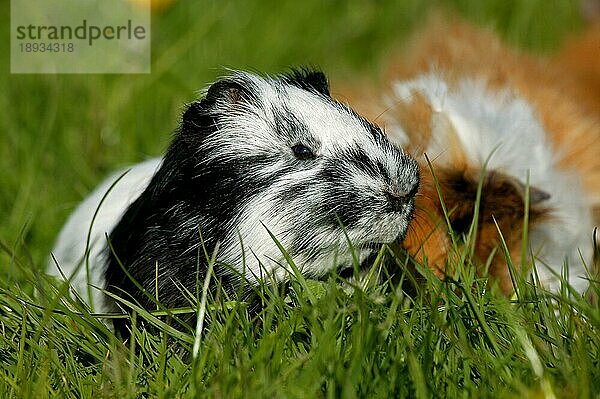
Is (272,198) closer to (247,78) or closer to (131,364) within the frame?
(247,78)

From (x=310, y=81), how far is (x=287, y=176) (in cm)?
35

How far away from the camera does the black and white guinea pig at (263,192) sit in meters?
1.94

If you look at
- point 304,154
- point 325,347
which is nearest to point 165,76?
point 304,154

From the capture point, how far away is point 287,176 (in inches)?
77.6

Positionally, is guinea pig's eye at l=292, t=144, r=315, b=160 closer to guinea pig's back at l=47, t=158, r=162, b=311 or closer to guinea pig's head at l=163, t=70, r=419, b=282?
guinea pig's head at l=163, t=70, r=419, b=282

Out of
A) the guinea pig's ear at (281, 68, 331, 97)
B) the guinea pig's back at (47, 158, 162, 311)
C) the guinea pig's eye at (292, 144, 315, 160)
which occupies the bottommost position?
the guinea pig's back at (47, 158, 162, 311)

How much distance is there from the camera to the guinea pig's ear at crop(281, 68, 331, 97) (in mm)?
2189

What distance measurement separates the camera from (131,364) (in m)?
1.89

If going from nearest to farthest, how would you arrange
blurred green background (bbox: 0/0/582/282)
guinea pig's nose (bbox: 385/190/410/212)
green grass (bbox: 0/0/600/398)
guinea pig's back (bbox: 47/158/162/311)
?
1. green grass (bbox: 0/0/600/398)
2. guinea pig's nose (bbox: 385/190/410/212)
3. guinea pig's back (bbox: 47/158/162/311)
4. blurred green background (bbox: 0/0/582/282)

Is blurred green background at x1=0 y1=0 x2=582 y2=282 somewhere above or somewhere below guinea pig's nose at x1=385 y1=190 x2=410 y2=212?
above

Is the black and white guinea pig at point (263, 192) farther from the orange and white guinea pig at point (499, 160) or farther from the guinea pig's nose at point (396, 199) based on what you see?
the orange and white guinea pig at point (499, 160)

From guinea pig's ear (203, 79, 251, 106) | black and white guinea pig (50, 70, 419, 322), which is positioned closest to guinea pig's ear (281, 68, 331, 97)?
black and white guinea pig (50, 70, 419, 322)

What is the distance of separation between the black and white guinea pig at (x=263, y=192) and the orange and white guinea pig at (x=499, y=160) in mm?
313

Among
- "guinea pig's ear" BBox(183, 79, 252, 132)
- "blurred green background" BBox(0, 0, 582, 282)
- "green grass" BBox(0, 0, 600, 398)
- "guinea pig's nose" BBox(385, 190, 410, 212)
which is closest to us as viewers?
"green grass" BBox(0, 0, 600, 398)
